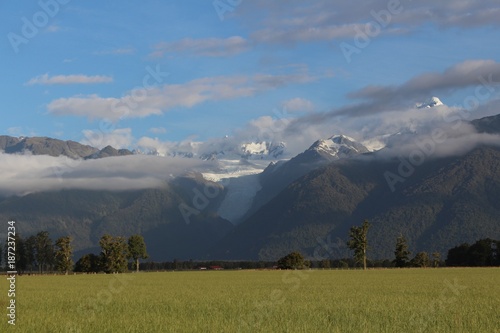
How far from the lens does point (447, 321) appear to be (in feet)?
133

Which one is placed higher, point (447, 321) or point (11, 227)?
point (11, 227)

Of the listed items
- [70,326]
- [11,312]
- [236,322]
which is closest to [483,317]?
[236,322]

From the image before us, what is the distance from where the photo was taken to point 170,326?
3834 centimetres

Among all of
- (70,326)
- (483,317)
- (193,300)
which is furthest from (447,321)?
(193,300)

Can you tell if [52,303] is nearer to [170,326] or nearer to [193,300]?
[193,300]

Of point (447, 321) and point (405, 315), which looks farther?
point (405, 315)

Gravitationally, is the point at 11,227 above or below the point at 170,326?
above

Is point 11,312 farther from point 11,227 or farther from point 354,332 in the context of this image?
point 354,332

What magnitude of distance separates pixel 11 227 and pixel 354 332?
85.4ft

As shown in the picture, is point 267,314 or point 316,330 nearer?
point 316,330

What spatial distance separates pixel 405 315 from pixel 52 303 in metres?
33.0

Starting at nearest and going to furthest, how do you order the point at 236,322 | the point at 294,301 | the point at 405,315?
1. the point at 236,322
2. the point at 405,315
3. the point at 294,301

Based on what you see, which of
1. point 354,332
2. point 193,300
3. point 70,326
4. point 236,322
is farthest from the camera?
→ point 193,300

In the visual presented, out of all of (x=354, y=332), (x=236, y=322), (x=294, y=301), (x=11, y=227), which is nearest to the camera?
(x=354, y=332)
